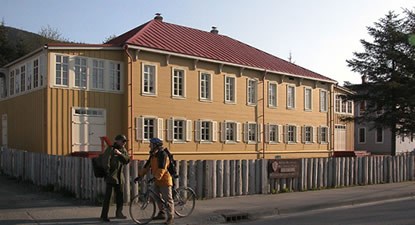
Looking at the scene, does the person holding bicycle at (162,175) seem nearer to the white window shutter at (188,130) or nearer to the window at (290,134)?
the white window shutter at (188,130)

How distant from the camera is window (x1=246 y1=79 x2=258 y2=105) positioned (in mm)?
32406

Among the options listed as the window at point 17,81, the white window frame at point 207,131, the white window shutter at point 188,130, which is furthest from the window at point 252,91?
the window at point 17,81

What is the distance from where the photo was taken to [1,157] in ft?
70.8

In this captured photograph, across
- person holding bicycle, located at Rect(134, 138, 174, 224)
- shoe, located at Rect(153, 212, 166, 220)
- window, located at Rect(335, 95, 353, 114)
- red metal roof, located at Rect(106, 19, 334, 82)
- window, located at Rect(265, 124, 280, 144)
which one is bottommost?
shoe, located at Rect(153, 212, 166, 220)

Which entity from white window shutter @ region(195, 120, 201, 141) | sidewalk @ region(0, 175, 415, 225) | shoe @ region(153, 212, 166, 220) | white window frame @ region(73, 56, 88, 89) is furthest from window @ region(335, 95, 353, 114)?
shoe @ region(153, 212, 166, 220)

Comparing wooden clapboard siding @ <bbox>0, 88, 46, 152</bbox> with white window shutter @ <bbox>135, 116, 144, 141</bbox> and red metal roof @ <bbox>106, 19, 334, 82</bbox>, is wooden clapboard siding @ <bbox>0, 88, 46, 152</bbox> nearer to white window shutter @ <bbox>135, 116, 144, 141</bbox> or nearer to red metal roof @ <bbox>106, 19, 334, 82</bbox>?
white window shutter @ <bbox>135, 116, 144, 141</bbox>

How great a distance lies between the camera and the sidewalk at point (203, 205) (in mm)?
11094

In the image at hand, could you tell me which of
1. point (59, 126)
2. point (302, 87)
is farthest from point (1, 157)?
point (302, 87)

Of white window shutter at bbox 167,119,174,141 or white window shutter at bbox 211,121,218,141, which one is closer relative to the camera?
white window shutter at bbox 167,119,174,141

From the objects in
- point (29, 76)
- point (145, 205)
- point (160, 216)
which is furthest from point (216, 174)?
point (29, 76)

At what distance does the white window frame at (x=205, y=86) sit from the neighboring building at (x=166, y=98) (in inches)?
2.4

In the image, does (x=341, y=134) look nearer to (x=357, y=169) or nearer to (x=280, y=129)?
(x=280, y=129)

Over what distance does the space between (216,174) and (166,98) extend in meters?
12.9

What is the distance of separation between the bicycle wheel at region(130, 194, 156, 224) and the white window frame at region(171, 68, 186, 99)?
17.1 meters
